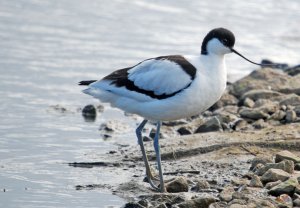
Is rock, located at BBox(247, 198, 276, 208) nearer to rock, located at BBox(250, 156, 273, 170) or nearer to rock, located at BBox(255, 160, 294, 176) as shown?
rock, located at BBox(255, 160, 294, 176)

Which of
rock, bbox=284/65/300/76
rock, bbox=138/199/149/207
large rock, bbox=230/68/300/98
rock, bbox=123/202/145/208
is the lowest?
rock, bbox=123/202/145/208

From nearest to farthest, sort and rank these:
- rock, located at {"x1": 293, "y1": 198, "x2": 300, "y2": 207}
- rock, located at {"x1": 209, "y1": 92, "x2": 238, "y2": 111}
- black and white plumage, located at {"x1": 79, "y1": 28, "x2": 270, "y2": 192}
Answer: rock, located at {"x1": 293, "y1": 198, "x2": 300, "y2": 207}, black and white plumage, located at {"x1": 79, "y1": 28, "x2": 270, "y2": 192}, rock, located at {"x1": 209, "y1": 92, "x2": 238, "y2": 111}

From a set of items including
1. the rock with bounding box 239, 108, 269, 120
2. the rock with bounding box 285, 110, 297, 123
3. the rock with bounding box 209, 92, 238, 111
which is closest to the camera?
the rock with bounding box 285, 110, 297, 123

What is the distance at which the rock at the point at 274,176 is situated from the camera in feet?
26.9

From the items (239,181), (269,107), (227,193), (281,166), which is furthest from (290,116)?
(227,193)

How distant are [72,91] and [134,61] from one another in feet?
5.12

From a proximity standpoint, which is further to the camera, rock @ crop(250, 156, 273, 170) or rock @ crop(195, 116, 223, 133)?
rock @ crop(195, 116, 223, 133)

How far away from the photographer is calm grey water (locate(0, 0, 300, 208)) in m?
8.89

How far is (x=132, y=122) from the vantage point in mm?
11336

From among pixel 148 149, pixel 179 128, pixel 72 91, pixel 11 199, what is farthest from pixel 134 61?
pixel 11 199

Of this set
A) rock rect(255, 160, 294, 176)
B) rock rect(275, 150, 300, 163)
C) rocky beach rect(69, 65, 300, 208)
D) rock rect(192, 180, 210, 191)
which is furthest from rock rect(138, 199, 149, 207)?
rock rect(275, 150, 300, 163)

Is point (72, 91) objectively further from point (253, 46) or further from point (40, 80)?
point (253, 46)

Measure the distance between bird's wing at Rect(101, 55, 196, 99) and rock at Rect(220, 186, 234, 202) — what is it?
42.2 inches

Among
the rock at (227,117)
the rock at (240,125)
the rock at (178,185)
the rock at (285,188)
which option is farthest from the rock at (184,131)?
the rock at (285,188)
